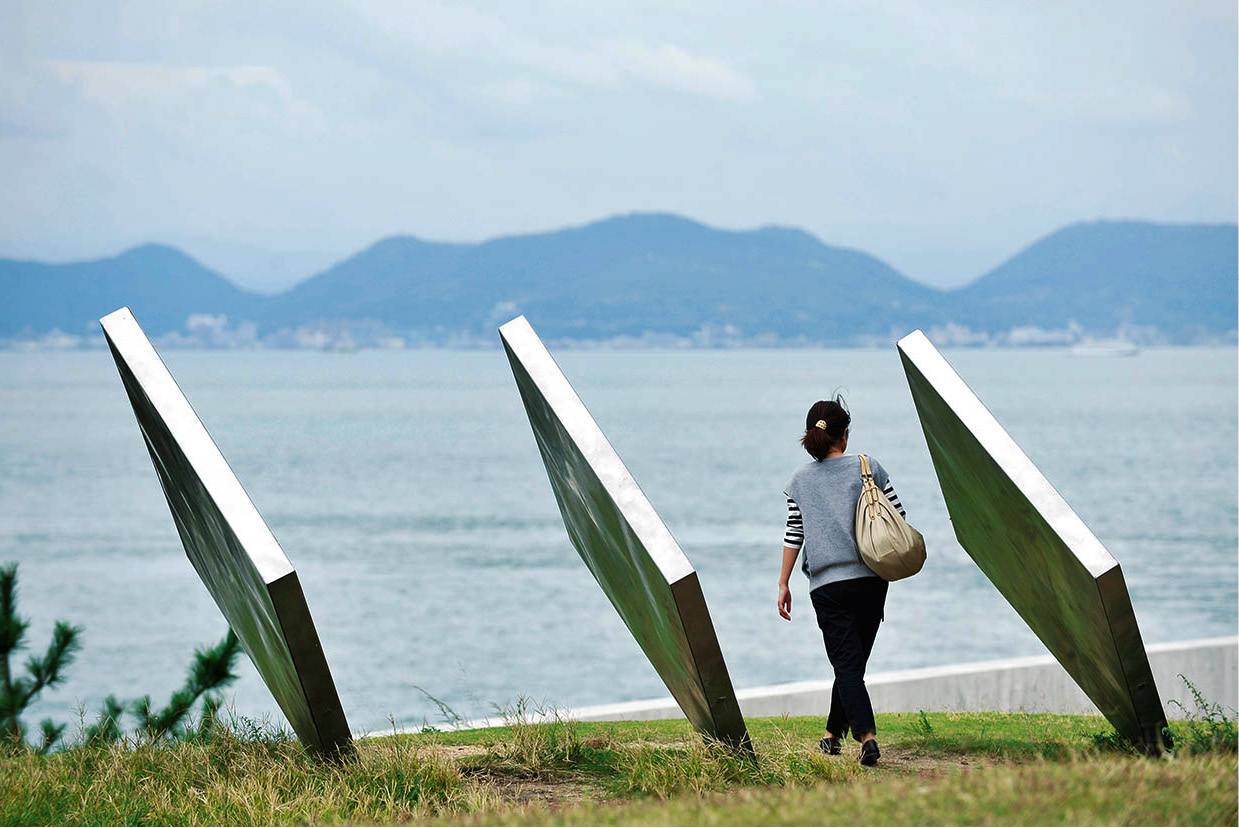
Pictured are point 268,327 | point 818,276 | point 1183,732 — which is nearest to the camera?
point 1183,732

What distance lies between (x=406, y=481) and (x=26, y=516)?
2664 centimetres

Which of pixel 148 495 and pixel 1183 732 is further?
pixel 148 495

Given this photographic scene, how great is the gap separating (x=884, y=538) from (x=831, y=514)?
332mm

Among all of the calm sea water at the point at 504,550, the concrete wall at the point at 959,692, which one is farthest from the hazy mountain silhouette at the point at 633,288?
the concrete wall at the point at 959,692

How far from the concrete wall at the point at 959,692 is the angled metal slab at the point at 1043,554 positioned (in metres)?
6.12

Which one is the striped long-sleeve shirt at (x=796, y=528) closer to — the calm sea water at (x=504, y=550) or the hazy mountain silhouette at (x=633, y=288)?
the calm sea water at (x=504, y=550)

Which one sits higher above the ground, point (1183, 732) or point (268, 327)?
point (268, 327)

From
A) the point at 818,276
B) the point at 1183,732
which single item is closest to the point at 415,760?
the point at 1183,732

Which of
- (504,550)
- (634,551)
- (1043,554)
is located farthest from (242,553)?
(504,550)

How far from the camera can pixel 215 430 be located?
144 metres

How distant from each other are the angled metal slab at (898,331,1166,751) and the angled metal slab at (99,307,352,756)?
126 inches

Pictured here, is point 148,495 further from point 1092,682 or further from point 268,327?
point 1092,682

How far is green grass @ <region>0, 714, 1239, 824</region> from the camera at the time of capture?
5.17 metres

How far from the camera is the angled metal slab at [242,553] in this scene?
20.4ft
